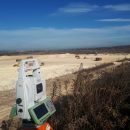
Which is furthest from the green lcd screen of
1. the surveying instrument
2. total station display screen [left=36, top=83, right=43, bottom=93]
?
total station display screen [left=36, top=83, right=43, bottom=93]

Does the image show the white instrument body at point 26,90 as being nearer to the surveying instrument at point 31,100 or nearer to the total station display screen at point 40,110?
the surveying instrument at point 31,100

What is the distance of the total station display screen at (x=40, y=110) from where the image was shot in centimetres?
466

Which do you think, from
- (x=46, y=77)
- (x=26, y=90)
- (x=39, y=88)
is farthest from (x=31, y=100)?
(x=46, y=77)

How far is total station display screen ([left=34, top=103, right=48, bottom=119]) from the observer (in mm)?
4660

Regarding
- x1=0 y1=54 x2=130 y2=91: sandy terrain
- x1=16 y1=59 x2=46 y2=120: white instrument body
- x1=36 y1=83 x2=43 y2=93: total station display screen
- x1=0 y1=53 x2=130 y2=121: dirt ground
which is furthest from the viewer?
x1=0 y1=54 x2=130 y2=91: sandy terrain

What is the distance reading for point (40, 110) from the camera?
4.80m

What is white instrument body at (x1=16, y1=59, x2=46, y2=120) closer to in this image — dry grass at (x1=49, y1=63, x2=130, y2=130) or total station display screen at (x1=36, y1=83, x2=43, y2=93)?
total station display screen at (x1=36, y1=83, x2=43, y2=93)

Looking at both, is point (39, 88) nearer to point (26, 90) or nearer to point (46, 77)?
point (26, 90)

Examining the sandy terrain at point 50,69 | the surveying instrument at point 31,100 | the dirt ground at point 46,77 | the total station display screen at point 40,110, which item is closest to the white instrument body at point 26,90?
the surveying instrument at point 31,100

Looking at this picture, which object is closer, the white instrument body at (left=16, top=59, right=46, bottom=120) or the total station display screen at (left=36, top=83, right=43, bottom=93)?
the white instrument body at (left=16, top=59, right=46, bottom=120)

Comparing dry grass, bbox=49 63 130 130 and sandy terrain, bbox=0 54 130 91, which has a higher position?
dry grass, bbox=49 63 130 130

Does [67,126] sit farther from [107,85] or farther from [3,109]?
[3,109]

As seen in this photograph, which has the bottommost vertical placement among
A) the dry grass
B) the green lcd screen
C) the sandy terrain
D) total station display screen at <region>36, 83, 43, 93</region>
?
the sandy terrain

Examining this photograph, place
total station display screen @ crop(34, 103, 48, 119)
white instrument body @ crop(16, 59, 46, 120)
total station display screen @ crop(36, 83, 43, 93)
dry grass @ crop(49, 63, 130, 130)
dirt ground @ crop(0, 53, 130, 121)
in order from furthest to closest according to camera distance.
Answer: dirt ground @ crop(0, 53, 130, 121)
dry grass @ crop(49, 63, 130, 130)
total station display screen @ crop(36, 83, 43, 93)
total station display screen @ crop(34, 103, 48, 119)
white instrument body @ crop(16, 59, 46, 120)
